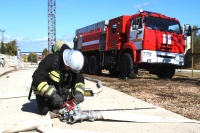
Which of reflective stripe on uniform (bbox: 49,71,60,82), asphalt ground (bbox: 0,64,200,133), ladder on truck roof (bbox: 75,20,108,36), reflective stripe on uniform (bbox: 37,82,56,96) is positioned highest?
ladder on truck roof (bbox: 75,20,108,36)

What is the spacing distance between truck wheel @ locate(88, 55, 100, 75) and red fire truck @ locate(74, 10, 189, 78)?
5.37 ft

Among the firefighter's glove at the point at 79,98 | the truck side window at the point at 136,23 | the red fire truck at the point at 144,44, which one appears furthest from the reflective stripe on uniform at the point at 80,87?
the truck side window at the point at 136,23

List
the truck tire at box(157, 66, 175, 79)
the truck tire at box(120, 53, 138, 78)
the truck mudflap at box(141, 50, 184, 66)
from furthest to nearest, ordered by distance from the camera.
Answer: the truck tire at box(157, 66, 175, 79), the truck tire at box(120, 53, 138, 78), the truck mudflap at box(141, 50, 184, 66)

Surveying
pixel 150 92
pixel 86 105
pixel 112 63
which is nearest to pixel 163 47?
pixel 112 63

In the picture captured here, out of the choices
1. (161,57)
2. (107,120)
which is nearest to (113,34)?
(161,57)

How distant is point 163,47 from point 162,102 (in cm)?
→ 730

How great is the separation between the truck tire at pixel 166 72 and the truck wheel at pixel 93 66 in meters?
3.99

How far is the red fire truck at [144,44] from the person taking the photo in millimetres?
14875

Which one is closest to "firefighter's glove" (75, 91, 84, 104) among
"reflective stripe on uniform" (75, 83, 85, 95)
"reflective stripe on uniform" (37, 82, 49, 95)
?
"reflective stripe on uniform" (75, 83, 85, 95)

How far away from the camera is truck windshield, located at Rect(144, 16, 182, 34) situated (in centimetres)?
1507

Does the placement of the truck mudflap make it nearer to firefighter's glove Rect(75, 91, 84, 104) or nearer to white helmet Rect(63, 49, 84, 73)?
firefighter's glove Rect(75, 91, 84, 104)

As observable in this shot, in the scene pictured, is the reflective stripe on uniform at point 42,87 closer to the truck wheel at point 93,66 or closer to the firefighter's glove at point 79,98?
the firefighter's glove at point 79,98

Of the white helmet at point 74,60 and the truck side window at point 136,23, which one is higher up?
the truck side window at point 136,23

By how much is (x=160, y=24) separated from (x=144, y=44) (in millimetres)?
1435
